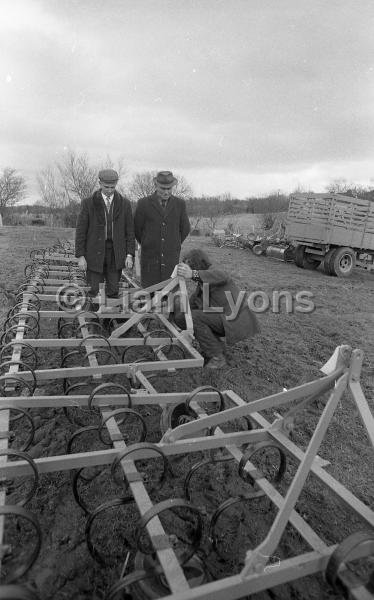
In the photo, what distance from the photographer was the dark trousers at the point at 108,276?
5004 millimetres

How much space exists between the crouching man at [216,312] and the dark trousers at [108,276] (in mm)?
1077

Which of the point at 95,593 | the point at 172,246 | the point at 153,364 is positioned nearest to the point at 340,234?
the point at 172,246

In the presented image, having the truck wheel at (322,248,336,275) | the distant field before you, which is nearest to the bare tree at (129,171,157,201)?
the distant field

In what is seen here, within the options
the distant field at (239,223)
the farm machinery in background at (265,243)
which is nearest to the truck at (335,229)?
the farm machinery in background at (265,243)

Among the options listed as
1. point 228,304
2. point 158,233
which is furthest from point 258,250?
point 228,304

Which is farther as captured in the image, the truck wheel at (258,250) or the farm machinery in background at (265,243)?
the truck wheel at (258,250)

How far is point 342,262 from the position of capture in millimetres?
11914

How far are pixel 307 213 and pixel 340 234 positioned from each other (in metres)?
1.12

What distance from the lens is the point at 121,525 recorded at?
227 cm

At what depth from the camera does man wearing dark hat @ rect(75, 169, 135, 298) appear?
189 inches

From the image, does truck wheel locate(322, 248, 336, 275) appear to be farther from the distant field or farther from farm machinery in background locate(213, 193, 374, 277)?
the distant field

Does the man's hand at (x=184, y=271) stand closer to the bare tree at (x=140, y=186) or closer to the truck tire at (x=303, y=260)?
the truck tire at (x=303, y=260)

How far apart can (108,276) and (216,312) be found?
1.59 m

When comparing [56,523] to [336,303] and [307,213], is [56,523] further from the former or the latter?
[307,213]
